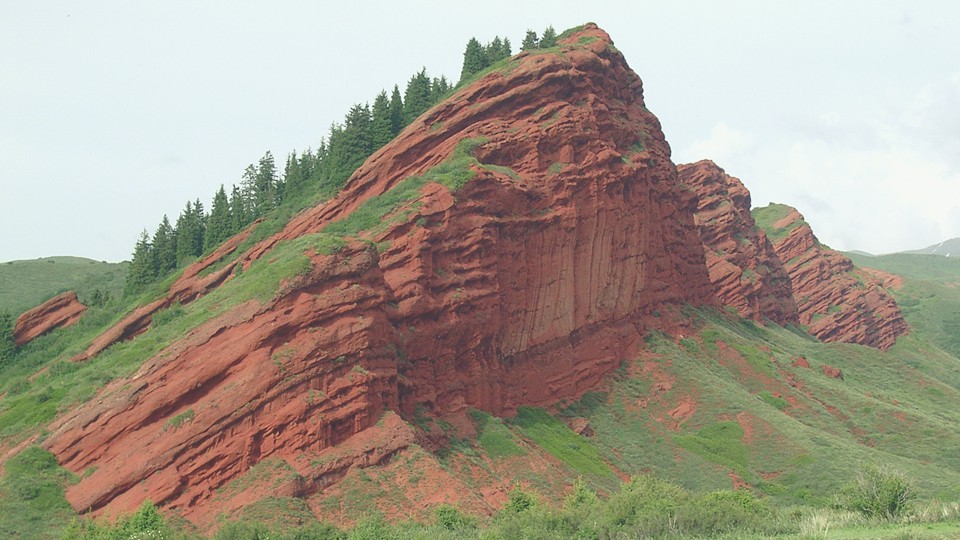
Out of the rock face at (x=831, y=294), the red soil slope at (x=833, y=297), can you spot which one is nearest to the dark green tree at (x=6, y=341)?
the red soil slope at (x=833, y=297)

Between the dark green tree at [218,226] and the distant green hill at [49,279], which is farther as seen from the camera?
the distant green hill at [49,279]

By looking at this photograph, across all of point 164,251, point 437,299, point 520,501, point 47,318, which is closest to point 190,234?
point 164,251

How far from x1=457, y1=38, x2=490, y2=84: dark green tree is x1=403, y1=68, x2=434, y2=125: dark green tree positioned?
3.85 m

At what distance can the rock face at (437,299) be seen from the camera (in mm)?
47469

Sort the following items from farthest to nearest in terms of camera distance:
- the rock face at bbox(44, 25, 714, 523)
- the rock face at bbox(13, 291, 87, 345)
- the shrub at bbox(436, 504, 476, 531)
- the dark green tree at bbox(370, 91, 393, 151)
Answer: the dark green tree at bbox(370, 91, 393, 151), the rock face at bbox(13, 291, 87, 345), the rock face at bbox(44, 25, 714, 523), the shrub at bbox(436, 504, 476, 531)

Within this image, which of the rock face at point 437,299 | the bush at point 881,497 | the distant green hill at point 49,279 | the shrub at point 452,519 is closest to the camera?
the bush at point 881,497

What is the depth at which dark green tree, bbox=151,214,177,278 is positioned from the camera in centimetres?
9225

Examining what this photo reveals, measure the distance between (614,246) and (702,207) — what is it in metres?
63.9

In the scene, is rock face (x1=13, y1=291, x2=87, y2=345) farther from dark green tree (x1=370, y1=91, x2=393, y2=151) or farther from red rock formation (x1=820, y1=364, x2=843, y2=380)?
red rock formation (x1=820, y1=364, x2=843, y2=380)

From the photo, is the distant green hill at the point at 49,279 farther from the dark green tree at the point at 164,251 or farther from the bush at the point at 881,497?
the bush at the point at 881,497

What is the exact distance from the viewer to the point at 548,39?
326ft

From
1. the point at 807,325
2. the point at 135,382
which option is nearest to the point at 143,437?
the point at 135,382

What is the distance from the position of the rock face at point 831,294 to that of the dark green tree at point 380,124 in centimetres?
9264

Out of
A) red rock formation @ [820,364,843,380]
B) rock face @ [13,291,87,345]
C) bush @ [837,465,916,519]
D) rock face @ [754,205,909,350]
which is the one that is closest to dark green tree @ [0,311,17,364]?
rock face @ [13,291,87,345]
